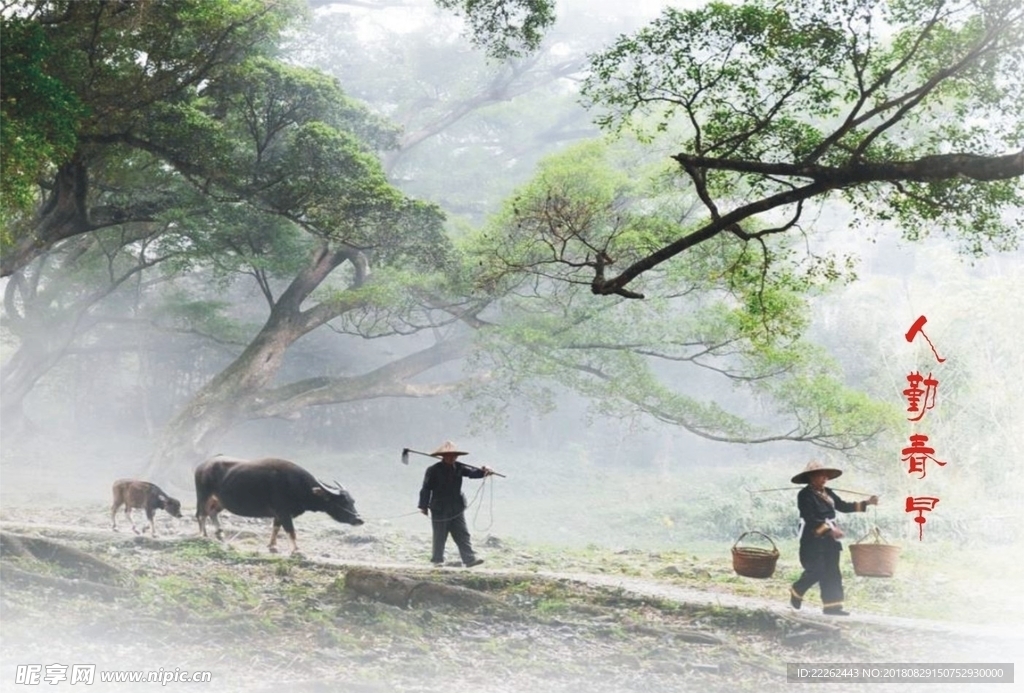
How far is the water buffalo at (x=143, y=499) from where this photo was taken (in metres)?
5.60

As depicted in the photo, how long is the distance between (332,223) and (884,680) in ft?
13.5

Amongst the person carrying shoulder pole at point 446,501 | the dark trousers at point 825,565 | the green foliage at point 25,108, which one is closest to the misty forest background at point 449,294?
the green foliage at point 25,108

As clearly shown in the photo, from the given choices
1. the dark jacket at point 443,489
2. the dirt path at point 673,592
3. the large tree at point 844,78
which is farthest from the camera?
the dark jacket at point 443,489

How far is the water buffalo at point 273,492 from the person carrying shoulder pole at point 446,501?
511mm

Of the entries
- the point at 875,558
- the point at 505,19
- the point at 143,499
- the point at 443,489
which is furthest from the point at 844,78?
the point at 143,499

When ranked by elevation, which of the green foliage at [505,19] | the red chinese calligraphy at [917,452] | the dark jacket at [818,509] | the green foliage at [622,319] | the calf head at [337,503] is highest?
the green foliage at [505,19]

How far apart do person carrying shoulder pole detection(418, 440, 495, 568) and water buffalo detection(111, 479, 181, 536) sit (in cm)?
179

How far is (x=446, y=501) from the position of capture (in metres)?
4.91

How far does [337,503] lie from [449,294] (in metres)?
2.21

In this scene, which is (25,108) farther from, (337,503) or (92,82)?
(337,503)

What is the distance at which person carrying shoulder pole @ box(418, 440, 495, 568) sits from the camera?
191 inches

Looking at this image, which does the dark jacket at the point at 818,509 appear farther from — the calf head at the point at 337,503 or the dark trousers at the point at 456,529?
the calf head at the point at 337,503

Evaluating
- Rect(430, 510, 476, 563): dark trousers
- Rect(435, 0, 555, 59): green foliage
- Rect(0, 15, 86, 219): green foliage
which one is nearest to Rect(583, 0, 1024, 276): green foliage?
Rect(435, 0, 555, 59): green foliage

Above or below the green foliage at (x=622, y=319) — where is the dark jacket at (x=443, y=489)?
below
